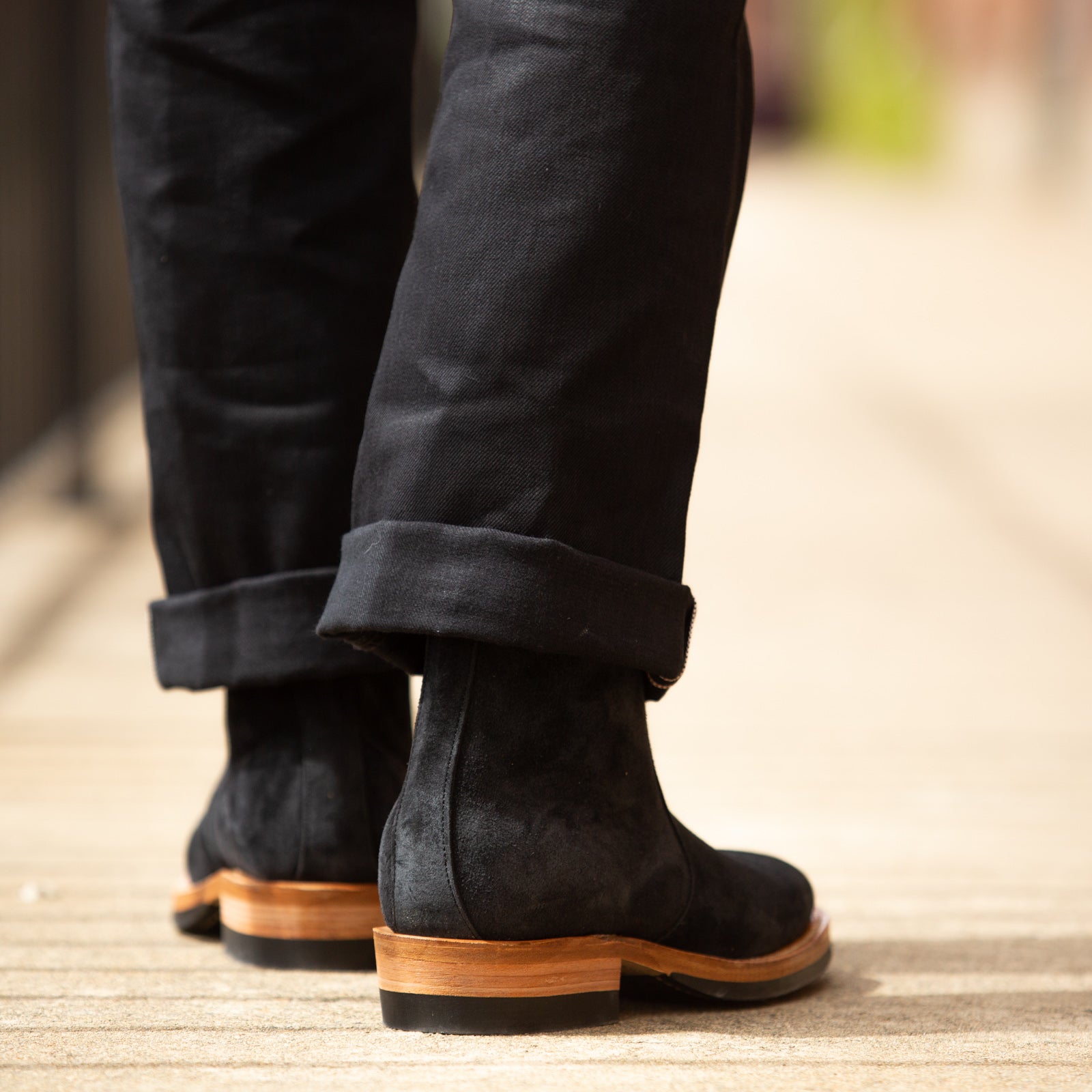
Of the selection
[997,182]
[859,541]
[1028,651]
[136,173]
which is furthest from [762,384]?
[997,182]

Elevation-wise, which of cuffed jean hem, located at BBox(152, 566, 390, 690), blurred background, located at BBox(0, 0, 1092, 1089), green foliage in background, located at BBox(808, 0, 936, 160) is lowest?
blurred background, located at BBox(0, 0, 1092, 1089)

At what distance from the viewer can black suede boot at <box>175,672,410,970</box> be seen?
83 centimetres

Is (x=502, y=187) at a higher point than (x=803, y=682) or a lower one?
higher

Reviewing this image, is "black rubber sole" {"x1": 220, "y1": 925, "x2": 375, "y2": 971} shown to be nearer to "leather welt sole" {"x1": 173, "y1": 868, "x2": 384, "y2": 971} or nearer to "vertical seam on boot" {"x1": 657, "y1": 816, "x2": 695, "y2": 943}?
"leather welt sole" {"x1": 173, "y1": 868, "x2": 384, "y2": 971}

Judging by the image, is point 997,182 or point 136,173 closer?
point 136,173

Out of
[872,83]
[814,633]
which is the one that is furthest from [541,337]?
[872,83]

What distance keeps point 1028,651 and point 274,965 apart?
1354mm

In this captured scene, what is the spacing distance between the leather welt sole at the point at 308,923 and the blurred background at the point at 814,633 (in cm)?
3

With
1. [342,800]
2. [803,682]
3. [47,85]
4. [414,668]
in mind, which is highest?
[47,85]

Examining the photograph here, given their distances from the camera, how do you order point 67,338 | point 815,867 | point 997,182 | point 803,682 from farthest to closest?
point 997,182, point 67,338, point 803,682, point 815,867

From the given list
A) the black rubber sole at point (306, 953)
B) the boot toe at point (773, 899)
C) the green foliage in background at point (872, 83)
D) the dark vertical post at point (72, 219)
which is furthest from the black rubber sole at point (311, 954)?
the green foliage in background at point (872, 83)

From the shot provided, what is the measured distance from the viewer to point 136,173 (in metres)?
0.84

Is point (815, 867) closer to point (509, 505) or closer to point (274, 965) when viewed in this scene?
point (274, 965)

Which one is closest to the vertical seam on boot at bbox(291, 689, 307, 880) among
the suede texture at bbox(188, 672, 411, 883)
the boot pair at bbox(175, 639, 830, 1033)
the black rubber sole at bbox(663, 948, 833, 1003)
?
the suede texture at bbox(188, 672, 411, 883)
